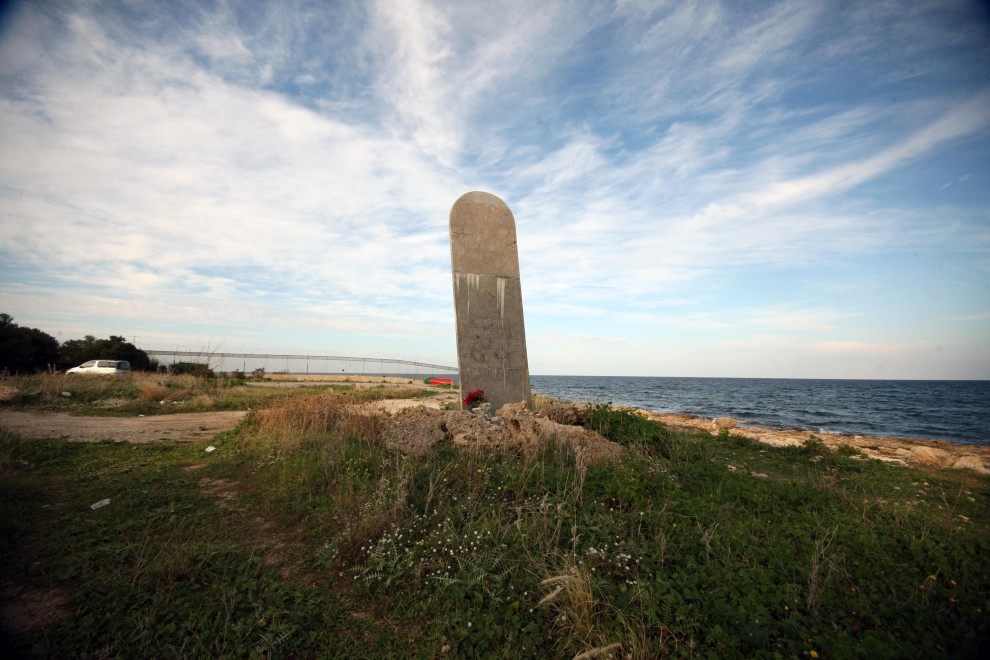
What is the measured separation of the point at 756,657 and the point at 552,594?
120 centimetres

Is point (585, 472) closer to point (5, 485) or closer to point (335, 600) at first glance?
point (335, 600)

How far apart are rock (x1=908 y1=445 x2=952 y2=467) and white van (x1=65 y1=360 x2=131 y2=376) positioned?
2807 centimetres

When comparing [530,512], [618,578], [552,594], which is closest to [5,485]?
[530,512]

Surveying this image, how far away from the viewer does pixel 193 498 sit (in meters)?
5.18

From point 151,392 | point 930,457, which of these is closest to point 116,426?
point 151,392

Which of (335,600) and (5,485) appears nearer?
(335,600)

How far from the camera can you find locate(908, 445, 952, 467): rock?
911 centimetres

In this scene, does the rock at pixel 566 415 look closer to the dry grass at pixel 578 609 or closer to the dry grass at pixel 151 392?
the dry grass at pixel 578 609

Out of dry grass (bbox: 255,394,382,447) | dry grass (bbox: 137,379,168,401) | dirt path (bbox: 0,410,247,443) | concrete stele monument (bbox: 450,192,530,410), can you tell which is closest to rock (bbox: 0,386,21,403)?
dirt path (bbox: 0,410,247,443)

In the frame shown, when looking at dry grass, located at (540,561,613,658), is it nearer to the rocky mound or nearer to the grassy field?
the grassy field

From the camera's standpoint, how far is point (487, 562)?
3500mm

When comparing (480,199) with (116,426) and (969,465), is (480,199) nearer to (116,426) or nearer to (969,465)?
(116,426)

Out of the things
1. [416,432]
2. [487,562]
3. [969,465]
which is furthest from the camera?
[969,465]

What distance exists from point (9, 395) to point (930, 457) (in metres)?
23.6
